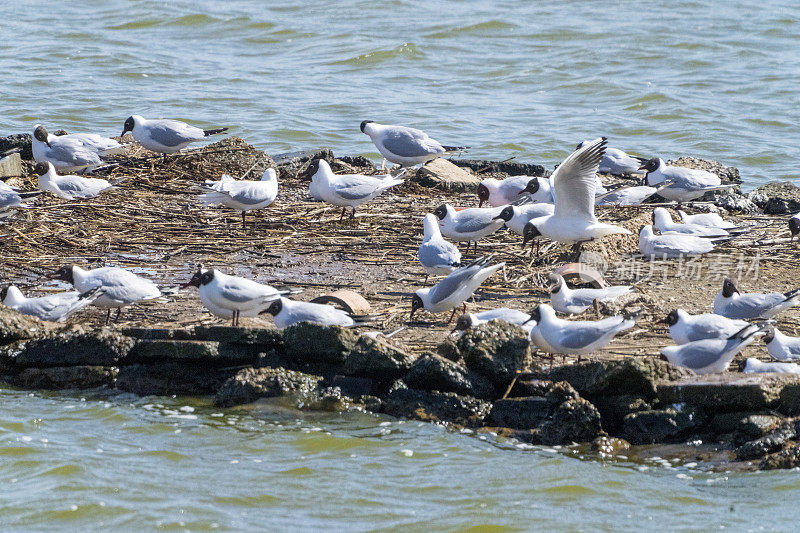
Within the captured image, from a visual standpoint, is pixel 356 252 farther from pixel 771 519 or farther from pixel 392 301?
pixel 771 519

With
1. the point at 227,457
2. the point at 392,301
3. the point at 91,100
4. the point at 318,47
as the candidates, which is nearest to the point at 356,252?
the point at 392,301

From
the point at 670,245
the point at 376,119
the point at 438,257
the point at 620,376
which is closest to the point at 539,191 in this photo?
the point at 670,245

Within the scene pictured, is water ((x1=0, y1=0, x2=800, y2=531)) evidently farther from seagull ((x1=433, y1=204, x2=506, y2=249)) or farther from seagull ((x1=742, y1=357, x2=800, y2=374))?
seagull ((x1=433, y1=204, x2=506, y2=249))

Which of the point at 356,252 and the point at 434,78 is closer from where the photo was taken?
the point at 356,252

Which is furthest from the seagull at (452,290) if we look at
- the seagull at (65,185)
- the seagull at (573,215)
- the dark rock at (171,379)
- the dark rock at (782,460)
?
the seagull at (65,185)

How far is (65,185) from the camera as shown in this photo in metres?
10.1

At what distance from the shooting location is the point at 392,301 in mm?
7852

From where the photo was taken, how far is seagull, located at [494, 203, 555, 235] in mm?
9164

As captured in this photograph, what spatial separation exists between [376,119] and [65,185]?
7.46 meters

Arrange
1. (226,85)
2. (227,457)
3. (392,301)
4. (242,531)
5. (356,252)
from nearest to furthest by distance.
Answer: (242,531), (227,457), (392,301), (356,252), (226,85)

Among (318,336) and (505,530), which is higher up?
(318,336)

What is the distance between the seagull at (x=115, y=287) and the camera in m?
7.18

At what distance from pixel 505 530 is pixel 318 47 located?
58.2 ft

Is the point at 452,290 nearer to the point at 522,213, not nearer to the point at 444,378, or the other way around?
the point at 444,378
